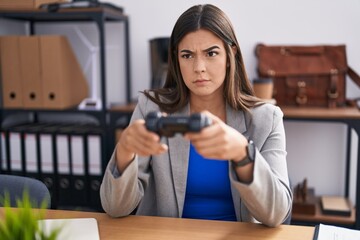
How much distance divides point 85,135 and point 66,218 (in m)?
1.31

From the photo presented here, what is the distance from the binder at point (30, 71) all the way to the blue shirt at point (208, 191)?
140 centimetres

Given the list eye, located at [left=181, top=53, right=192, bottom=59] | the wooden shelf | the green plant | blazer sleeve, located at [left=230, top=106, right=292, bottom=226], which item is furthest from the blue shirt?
the wooden shelf

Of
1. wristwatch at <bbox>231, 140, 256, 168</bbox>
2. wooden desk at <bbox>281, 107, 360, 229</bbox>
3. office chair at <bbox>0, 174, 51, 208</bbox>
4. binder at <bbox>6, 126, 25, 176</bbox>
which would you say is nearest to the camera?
wristwatch at <bbox>231, 140, 256, 168</bbox>

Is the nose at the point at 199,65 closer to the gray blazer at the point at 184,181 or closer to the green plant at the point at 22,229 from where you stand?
the gray blazer at the point at 184,181

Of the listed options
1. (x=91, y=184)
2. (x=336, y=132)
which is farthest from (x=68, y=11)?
(x=336, y=132)

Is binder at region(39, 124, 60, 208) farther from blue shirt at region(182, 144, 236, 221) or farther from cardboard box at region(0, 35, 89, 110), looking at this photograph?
blue shirt at region(182, 144, 236, 221)

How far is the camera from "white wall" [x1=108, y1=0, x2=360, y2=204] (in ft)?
7.99

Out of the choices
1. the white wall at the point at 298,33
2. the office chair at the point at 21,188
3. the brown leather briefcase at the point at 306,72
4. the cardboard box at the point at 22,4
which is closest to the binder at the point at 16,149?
the cardboard box at the point at 22,4

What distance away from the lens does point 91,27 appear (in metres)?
2.75

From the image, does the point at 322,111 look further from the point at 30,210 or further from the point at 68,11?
the point at 30,210

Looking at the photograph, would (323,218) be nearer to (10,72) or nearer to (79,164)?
(79,164)

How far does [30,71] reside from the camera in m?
2.46

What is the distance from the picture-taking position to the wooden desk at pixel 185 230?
1.04 meters

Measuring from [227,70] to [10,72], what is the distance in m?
1.53
